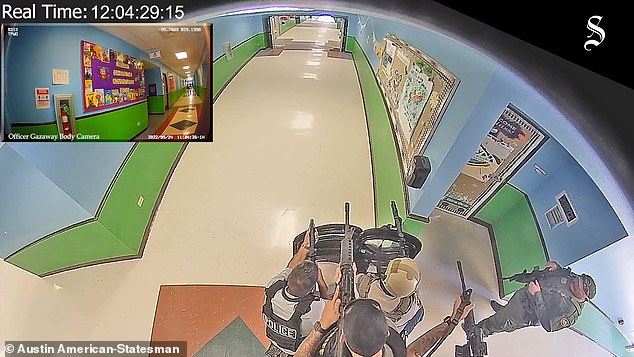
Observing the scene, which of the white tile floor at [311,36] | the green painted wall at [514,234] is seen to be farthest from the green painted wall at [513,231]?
the white tile floor at [311,36]

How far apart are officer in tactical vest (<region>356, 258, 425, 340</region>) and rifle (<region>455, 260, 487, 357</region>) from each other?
0.10 meters

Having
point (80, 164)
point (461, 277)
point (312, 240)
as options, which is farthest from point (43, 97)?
point (461, 277)

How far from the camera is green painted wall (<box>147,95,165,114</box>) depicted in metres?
1.33

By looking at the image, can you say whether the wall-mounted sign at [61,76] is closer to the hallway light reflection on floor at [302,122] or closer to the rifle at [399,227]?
the hallway light reflection on floor at [302,122]

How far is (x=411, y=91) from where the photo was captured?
1376mm

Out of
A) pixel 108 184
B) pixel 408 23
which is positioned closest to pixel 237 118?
pixel 108 184

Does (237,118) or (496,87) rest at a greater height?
(496,87)

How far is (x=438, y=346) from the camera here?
4.36 feet

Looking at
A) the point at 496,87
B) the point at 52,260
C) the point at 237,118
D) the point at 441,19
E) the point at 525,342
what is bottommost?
the point at 52,260

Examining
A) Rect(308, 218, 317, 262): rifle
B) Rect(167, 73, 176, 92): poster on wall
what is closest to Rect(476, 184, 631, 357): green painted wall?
Rect(308, 218, 317, 262): rifle

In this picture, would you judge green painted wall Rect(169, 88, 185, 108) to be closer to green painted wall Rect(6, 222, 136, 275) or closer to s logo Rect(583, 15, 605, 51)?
green painted wall Rect(6, 222, 136, 275)

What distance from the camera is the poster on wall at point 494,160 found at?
4.43ft

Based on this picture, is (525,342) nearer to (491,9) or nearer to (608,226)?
(608,226)

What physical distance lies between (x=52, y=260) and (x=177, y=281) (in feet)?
0.94
